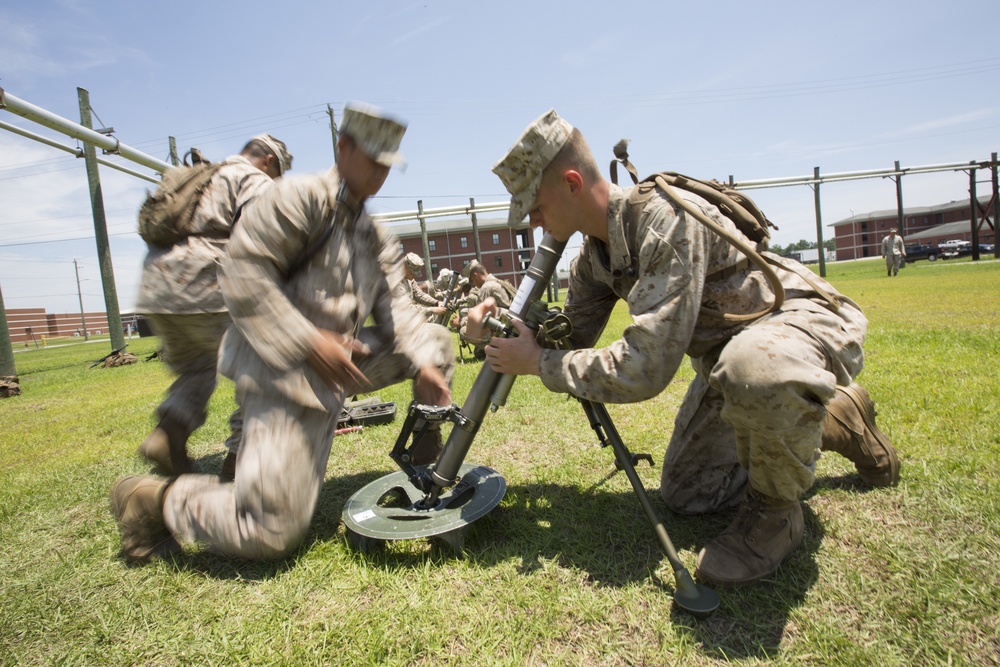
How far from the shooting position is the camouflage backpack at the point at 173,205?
3154 mm

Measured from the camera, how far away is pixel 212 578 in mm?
2510

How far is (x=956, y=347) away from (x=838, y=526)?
529 centimetres

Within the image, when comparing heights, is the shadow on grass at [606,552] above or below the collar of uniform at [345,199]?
below

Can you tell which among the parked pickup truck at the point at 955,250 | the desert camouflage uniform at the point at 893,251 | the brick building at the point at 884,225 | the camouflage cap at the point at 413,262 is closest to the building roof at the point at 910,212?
the brick building at the point at 884,225

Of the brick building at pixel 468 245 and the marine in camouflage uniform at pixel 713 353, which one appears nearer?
the marine in camouflage uniform at pixel 713 353

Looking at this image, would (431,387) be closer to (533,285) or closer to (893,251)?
(533,285)

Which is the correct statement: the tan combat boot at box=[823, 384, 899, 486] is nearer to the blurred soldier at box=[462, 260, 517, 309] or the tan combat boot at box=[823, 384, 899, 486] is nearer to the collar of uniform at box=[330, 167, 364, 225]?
the collar of uniform at box=[330, 167, 364, 225]

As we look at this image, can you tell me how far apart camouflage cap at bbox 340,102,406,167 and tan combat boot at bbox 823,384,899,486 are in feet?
8.68

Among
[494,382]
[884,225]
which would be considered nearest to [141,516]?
[494,382]

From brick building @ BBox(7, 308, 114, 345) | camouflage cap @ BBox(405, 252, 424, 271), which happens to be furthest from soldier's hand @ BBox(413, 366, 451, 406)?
brick building @ BBox(7, 308, 114, 345)

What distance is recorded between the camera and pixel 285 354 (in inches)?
93.3

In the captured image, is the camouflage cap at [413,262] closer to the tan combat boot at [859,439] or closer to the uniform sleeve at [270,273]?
the uniform sleeve at [270,273]

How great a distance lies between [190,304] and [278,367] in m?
1.24

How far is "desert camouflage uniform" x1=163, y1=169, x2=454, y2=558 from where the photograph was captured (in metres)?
2.33
